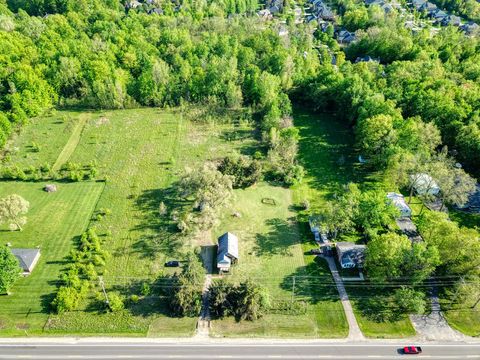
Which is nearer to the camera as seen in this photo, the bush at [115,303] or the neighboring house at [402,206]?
the bush at [115,303]

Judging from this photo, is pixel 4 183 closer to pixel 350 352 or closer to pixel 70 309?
pixel 70 309

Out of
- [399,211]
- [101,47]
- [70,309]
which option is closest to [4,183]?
[70,309]

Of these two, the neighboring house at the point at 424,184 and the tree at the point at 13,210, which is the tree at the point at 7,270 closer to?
the tree at the point at 13,210

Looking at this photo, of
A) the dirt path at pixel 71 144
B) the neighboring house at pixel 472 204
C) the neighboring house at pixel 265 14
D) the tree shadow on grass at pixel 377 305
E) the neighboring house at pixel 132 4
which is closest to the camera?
the tree shadow on grass at pixel 377 305

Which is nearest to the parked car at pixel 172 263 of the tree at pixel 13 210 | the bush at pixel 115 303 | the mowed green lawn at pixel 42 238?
the bush at pixel 115 303

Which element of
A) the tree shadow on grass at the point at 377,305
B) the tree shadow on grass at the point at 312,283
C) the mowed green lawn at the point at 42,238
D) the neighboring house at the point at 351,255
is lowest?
the mowed green lawn at the point at 42,238

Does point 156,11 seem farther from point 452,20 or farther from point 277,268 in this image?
point 277,268

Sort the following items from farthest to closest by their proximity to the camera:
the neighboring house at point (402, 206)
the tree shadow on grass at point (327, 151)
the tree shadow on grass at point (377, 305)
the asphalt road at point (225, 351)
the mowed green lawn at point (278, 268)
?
the tree shadow on grass at point (327, 151) → the neighboring house at point (402, 206) → the tree shadow on grass at point (377, 305) → the mowed green lawn at point (278, 268) → the asphalt road at point (225, 351)

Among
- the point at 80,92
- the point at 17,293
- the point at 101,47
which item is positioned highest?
the point at 101,47
